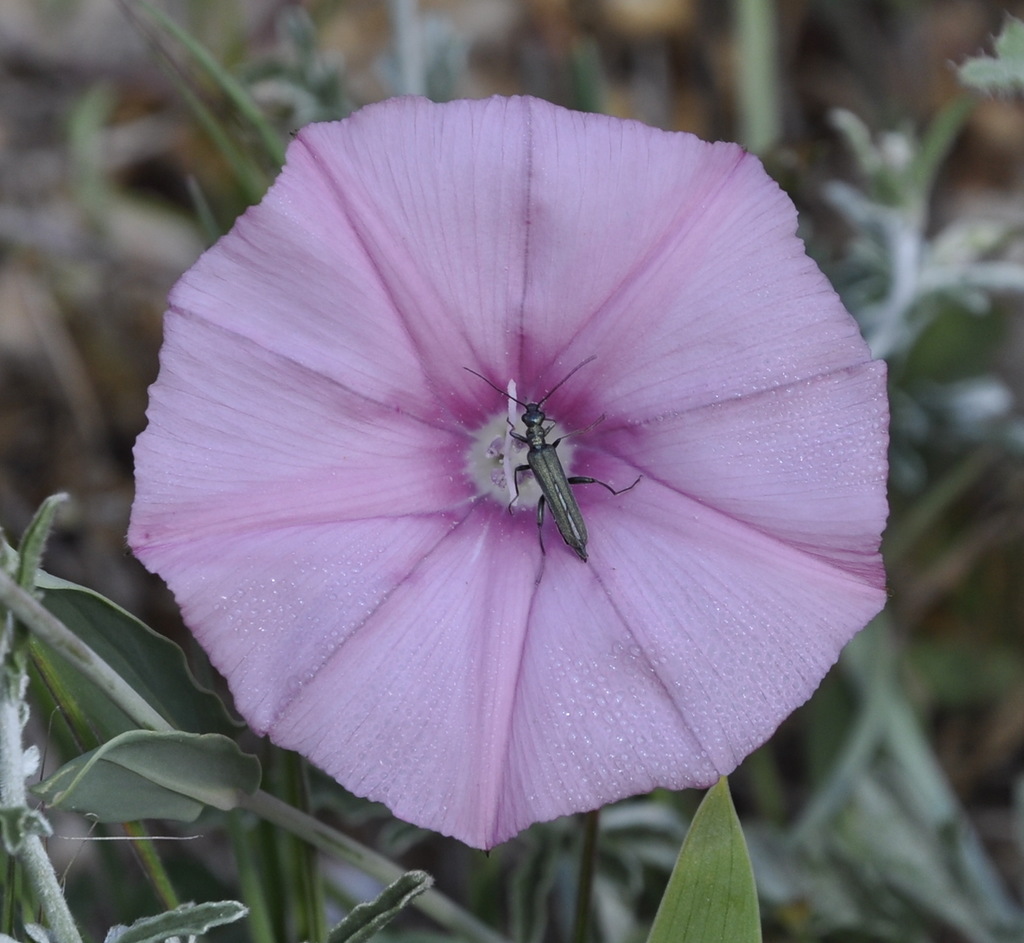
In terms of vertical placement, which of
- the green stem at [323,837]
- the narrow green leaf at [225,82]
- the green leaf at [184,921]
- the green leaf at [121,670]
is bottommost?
the green leaf at [184,921]

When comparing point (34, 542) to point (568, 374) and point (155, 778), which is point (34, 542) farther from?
point (568, 374)

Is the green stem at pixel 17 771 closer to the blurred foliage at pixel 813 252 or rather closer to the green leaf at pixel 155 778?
the green leaf at pixel 155 778

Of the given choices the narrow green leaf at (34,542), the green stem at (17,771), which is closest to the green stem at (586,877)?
the green stem at (17,771)

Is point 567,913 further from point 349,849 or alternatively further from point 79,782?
point 79,782

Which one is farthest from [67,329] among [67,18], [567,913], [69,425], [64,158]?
[567,913]

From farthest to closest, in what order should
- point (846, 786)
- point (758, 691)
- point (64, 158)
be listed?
point (64, 158)
point (846, 786)
point (758, 691)

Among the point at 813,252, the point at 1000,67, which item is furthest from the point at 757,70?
the point at 1000,67
